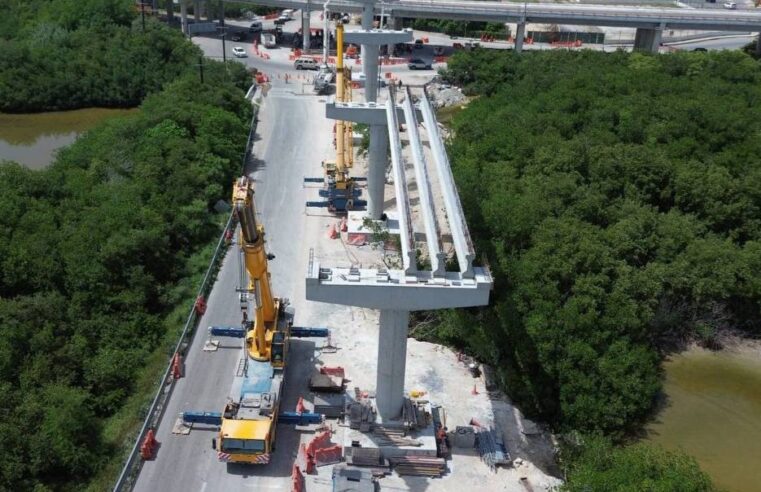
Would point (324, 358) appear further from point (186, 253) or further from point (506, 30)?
point (506, 30)

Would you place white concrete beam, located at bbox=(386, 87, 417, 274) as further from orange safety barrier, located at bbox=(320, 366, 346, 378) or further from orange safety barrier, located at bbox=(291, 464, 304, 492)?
orange safety barrier, located at bbox=(291, 464, 304, 492)

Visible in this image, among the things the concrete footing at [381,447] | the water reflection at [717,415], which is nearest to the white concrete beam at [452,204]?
the concrete footing at [381,447]

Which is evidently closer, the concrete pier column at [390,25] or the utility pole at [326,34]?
the utility pole at [326,34]

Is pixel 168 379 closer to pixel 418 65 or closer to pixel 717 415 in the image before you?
pixel 717 415

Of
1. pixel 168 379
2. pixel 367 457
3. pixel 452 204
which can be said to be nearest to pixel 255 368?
pixel 168 379

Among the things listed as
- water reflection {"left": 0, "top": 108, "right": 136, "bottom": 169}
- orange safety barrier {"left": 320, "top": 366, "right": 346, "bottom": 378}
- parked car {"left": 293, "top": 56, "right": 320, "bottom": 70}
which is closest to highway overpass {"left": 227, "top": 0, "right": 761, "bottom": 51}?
parked car {"left": 293, "top": 56, "right": 320, "bottom": 70}

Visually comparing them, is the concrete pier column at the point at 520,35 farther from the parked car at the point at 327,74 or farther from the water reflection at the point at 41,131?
the water reflection at the point at 41,131
